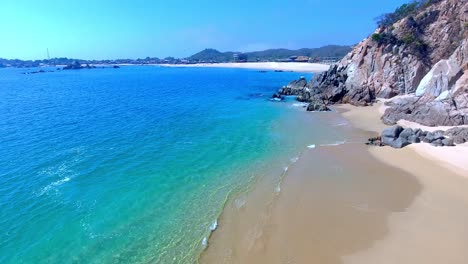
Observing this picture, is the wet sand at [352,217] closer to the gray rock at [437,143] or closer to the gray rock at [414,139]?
the gray rock at [437,143]

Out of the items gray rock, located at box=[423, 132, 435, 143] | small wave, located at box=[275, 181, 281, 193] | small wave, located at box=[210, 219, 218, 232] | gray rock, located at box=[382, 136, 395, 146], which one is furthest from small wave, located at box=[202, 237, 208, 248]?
gray rock, located at box=[423, 132, 435, 143]

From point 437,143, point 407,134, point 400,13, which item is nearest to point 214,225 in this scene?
point 437,143

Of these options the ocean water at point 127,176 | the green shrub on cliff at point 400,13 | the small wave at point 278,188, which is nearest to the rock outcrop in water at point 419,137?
the ocean water at point 127,176

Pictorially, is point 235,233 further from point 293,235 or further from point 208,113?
point 208,113

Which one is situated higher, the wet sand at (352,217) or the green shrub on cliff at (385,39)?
the green shrub on cliff at (385,39)

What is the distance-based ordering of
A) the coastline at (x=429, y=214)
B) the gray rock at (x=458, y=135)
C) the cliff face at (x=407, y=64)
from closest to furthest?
the coastline at (x=429, y=214)
the gray rock at (x=458, y=135)
the cliff face at (x=407, y=64)

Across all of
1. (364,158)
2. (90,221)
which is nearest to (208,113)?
(364,158)
